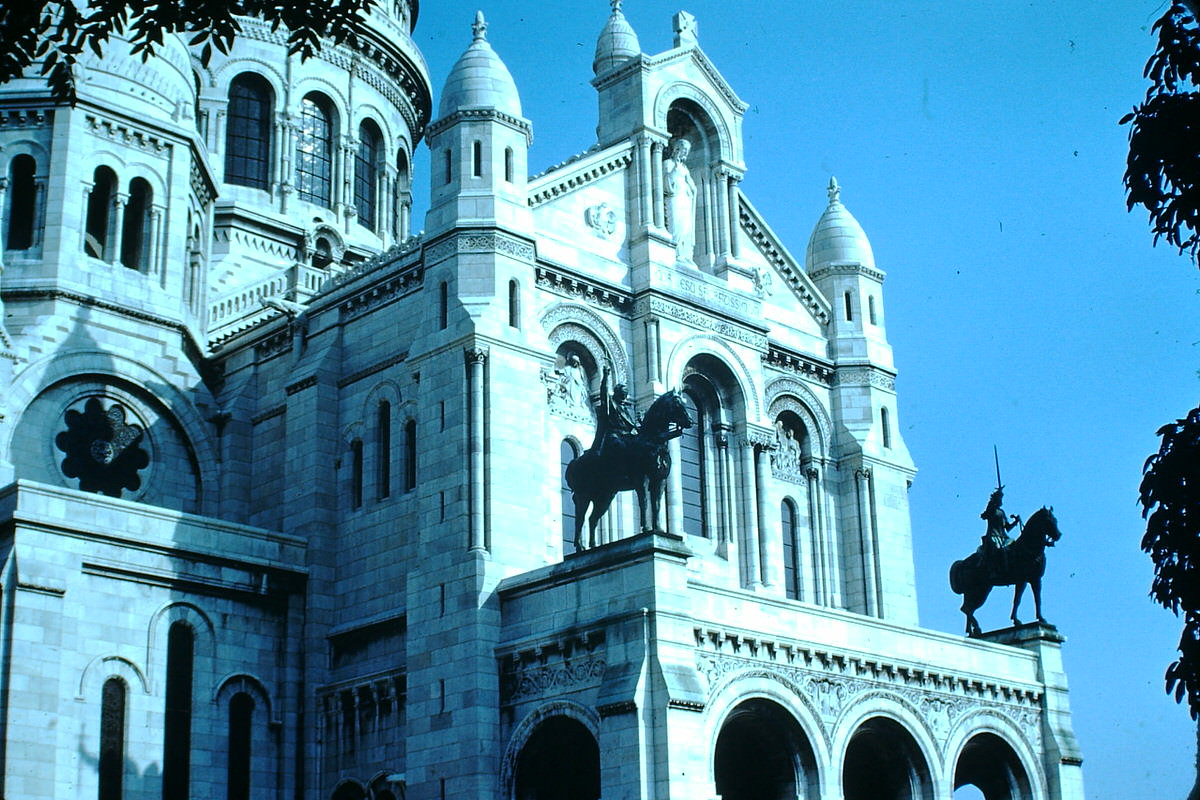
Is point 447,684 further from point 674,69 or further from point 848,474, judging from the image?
point 674,69

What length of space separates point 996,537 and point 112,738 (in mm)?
22716

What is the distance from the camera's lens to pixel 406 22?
69750 mm

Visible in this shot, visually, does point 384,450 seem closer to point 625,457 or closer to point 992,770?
point 625,457

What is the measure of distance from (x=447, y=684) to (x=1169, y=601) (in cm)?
2165

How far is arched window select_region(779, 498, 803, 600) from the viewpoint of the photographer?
4778 centimetres

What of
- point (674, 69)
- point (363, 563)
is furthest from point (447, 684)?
point (674, 69)

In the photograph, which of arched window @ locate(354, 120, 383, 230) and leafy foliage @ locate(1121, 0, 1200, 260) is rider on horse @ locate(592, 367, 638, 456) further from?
arched window @ locate(354, 120, 383, 230)

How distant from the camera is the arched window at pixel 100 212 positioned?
47656mm

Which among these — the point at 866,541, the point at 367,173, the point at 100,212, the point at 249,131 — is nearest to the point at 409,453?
the point at 100,212

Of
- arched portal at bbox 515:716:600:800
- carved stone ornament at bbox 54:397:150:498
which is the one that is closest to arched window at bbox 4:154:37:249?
carved stone ornament at bbox 54:397:150:498

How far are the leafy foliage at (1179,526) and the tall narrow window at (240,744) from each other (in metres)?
27.0

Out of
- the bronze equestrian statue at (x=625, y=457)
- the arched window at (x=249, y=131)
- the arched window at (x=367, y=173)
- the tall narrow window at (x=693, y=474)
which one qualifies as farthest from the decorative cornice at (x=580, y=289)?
the arched window at (x=367, y=173)

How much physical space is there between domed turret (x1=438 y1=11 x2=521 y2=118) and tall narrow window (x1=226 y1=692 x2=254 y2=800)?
15597 mm

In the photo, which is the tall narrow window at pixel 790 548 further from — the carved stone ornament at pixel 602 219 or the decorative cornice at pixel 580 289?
the carved stone ornament at pixel 602 219
